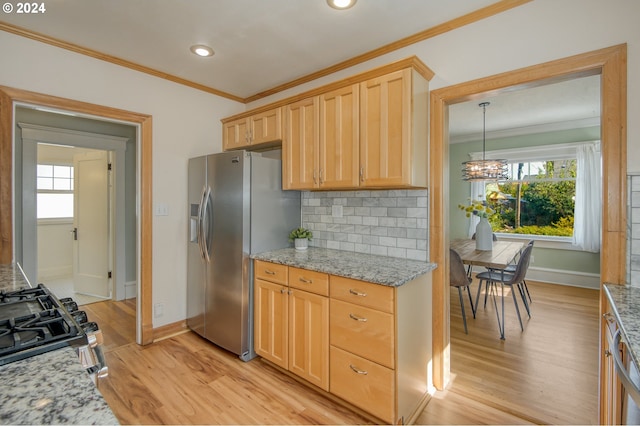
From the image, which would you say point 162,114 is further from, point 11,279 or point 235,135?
point 11,279

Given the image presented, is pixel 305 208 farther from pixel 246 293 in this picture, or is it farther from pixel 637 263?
pixel 637 263

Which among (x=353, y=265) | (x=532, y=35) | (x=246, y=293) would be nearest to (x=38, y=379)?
(x=353, y=265)

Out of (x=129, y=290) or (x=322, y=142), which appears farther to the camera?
(x=129, y=290)

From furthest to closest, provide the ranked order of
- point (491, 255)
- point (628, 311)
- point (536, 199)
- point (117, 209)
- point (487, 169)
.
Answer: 1. point (536, 199)
2. point (117, 209)
3. point (487, 169)
4. point (491, 255)
5. point (628, 311)

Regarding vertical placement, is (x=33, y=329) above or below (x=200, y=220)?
below

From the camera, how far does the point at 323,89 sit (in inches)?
92.0

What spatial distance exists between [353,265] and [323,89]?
4.43 feet

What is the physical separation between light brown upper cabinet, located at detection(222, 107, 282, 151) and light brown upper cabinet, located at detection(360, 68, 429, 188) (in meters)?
0.91

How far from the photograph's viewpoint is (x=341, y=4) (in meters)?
1.86

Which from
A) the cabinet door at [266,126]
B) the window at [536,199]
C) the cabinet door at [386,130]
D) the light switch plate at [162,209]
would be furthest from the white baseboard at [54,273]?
the window at [536,199]

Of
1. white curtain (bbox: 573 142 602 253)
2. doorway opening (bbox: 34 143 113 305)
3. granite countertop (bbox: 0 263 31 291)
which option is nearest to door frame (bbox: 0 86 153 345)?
granite countertop (bbox: 0 263 31 291)

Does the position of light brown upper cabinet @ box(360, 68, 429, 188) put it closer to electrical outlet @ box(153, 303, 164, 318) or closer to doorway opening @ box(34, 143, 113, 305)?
electrical outlet @ box(153, 303, 164, 318)

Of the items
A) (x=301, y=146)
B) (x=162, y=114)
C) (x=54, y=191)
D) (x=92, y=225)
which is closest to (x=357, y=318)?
(x=301, y=146)

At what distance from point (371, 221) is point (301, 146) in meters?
0.84
